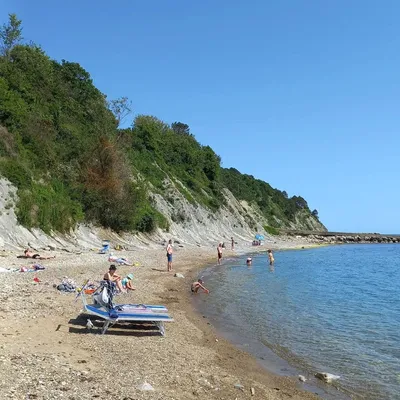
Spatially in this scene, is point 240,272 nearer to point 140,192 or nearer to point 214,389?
point 140,192

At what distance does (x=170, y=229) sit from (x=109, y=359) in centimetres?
4468

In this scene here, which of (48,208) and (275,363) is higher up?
(48,208)

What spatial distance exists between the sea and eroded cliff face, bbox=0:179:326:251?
12.4 m

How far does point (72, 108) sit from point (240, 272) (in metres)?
31.2

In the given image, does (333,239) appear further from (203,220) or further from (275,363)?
(275,363)

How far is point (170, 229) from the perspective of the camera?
178 ft

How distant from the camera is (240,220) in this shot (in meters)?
82.8

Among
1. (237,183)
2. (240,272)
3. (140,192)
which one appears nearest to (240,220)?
(237,183)

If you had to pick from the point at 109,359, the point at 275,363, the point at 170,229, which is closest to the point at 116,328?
the point at 109,359

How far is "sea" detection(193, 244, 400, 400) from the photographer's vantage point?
1090 cm

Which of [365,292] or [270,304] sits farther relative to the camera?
[365,292]

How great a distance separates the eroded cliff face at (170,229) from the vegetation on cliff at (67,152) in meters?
0.93

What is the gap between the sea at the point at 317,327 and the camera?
1090cm

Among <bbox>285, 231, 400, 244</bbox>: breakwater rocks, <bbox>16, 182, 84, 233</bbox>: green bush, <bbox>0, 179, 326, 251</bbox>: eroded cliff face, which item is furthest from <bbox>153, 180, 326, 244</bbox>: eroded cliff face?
<bbox>16, 182, 84, 233</bbox>: green bush
